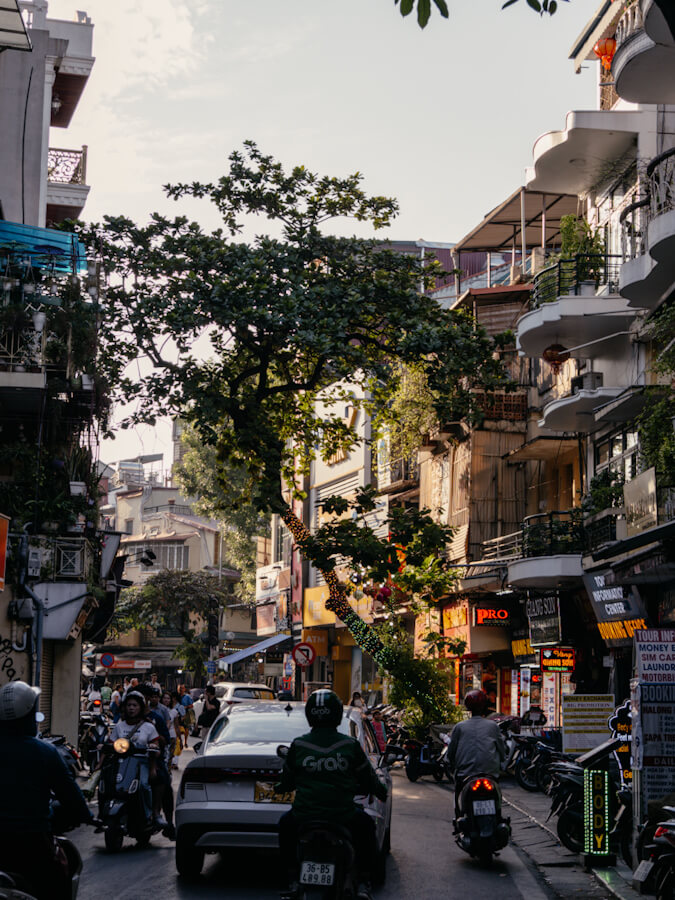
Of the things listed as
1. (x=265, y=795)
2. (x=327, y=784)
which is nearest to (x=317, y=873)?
(x=327, y=784)

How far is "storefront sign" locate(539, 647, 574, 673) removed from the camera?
2638 cm

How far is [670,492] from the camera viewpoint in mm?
18500

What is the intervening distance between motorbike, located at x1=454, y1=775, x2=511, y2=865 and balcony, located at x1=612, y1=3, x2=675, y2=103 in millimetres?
10591

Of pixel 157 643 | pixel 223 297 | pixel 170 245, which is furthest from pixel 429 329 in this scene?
pixel 157 643

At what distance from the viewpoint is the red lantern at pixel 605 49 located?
2547 centimetres

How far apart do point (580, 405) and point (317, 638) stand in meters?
27.7

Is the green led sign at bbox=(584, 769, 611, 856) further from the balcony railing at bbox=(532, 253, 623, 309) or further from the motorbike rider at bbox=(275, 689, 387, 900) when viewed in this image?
the balcony railing at bbox=(532, 253, 623, 309)

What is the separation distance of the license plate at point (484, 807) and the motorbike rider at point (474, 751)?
236 mm

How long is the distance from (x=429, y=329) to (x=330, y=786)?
54.0 feet

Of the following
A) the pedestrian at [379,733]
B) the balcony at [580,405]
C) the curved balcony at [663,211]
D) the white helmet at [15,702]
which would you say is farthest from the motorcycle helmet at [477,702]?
the balcony at [580,405]

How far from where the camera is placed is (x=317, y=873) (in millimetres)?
7012

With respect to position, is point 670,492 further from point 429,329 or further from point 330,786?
point 330,786

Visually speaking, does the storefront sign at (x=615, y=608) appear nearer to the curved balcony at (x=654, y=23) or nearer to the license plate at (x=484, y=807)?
the curved balcony at (x=654, y=23)

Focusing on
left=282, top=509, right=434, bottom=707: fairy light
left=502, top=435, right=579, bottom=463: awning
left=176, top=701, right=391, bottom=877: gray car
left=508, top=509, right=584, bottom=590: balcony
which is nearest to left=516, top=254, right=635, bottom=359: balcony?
left=502, top=435, right=579, bottom=463: awning
